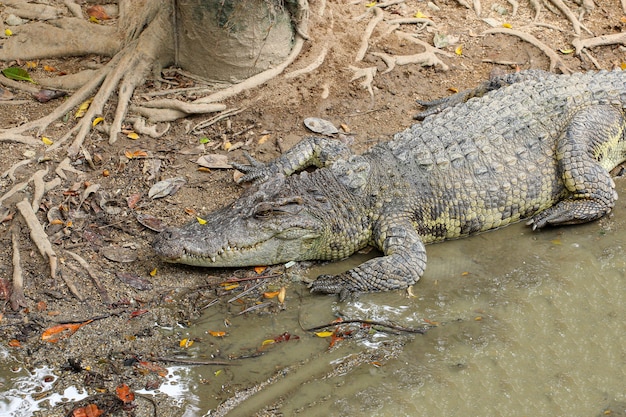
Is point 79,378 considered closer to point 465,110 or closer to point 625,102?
point 465,110

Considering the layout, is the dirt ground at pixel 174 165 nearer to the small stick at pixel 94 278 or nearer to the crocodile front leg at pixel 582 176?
the small stick at pixel 94 278

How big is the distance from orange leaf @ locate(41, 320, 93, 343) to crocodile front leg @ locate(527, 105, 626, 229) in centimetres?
343

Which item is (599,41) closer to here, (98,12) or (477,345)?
(477,345)

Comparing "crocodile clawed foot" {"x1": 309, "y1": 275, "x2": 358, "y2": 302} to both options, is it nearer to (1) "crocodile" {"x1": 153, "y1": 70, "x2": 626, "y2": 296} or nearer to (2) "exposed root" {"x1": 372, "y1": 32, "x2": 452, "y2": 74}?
(1) "crocodile" {"x1": 153, "y1": 70, "x2": 626, "y2": 296}

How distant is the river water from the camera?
13.1ft

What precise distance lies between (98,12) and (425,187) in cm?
434

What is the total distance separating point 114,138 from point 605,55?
5151 mm

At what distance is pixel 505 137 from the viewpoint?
218 inches

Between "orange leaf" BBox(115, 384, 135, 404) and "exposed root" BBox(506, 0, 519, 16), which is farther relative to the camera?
"exposed root" BBox(506, 0, 519, 16)

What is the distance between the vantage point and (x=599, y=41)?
24.8 ft

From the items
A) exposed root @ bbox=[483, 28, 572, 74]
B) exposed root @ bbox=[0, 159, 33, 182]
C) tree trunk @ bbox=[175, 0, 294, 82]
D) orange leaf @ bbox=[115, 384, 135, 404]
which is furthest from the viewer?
exposed root @ bbox=[483, 28, 572, 74]

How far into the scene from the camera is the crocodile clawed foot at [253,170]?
5.72m

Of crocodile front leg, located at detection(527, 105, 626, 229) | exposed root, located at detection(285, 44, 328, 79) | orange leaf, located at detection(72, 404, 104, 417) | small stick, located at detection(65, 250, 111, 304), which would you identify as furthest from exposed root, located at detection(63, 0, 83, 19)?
crocodile front leg, located at detection(527, 105, 626, 229)

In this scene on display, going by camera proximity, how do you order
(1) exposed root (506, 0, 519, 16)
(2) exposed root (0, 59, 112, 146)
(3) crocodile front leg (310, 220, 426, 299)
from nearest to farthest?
(3) crocodile front leg (310, 220, 426, 299)
(2) exposed root (0, 59, 112, 146)
(1) exposed root (506, 0, 519, 16)
